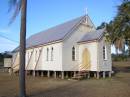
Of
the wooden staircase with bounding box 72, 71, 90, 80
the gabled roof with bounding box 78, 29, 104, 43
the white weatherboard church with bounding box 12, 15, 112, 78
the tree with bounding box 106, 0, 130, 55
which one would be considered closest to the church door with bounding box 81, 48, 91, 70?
the white weatherboard church with bounding box 12, 15, 112, 78

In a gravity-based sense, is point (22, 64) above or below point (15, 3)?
below

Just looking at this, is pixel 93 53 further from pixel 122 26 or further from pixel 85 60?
pixel 122 26

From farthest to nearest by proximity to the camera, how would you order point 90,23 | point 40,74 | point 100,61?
1. point 40,74
2. point 90,23
3. point 100,61

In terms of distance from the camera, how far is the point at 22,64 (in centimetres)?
1841

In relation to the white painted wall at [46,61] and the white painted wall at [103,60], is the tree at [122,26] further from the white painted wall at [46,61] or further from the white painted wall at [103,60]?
the white painted wall at [46,61]

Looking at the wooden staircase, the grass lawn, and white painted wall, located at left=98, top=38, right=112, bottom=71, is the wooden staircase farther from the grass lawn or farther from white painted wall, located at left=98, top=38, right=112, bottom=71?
the grass lawn

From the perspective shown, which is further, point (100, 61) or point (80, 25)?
point (80, 25)

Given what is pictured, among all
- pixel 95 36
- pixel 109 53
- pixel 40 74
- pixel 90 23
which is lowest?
pixel 40 74

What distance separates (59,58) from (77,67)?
9.19 ft

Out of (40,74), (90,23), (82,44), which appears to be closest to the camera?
(82,44)

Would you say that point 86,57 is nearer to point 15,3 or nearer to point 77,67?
point 77,67

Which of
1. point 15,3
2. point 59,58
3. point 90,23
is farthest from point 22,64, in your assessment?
point 90,23

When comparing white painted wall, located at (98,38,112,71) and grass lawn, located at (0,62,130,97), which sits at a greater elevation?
white painted wall, located at (98,38,112,71)

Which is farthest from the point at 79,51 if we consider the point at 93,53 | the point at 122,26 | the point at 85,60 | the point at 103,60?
the point at 122,26
